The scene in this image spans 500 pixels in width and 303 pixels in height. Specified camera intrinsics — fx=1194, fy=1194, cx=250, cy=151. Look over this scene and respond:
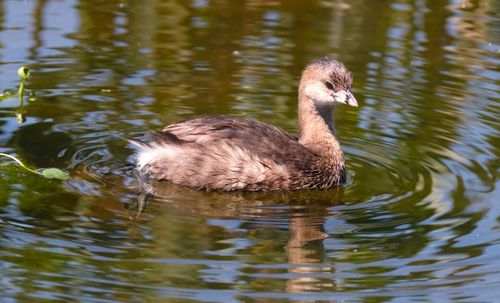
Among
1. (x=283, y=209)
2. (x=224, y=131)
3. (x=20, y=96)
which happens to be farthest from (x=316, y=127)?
(x=20, y=96)

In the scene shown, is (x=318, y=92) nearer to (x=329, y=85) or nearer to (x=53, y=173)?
(x=329, y=85)

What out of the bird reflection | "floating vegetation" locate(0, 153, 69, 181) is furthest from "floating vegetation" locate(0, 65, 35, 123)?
the bird reflection

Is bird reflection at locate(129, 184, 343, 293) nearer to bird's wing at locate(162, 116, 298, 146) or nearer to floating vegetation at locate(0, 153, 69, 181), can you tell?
bird's wing at locate(162, 116, 298, 146)

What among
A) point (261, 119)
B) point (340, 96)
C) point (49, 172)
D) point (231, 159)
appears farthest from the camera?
point (261, 119)

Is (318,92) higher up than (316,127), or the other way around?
(318,92)

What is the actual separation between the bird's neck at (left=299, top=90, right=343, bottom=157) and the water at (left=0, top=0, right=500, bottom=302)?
0.95ft

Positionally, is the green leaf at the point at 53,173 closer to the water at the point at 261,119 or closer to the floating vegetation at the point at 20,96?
the water at the point at 261,119

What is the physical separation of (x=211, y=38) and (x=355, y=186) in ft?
12.8

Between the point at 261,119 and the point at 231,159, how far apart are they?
5.03 feet

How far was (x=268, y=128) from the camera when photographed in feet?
27.4

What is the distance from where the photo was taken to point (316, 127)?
875cm

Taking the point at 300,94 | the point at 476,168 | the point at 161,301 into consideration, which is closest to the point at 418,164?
the point at 476,168

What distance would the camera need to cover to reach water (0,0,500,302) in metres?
6.48

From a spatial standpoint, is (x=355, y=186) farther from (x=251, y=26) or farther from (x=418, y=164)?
(x=251, y=26)
